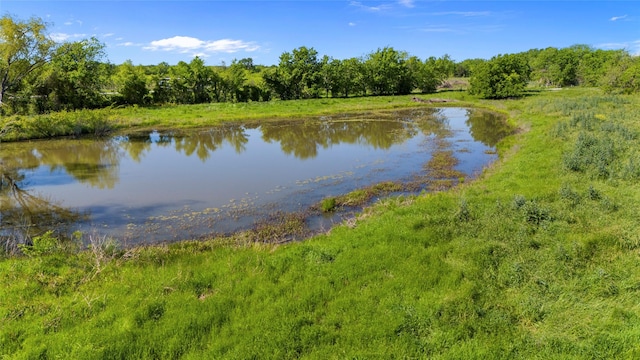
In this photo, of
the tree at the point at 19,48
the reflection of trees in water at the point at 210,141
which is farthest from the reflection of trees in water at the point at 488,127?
the tree at the point at 19,48

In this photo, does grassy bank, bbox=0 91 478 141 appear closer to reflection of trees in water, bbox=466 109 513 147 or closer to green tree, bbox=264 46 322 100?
green tree, bbox=264 46 322 100

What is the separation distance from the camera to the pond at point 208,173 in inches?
515

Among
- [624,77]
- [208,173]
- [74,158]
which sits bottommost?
[208,173]

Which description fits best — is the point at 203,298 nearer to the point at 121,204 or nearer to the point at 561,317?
the point at 561,317

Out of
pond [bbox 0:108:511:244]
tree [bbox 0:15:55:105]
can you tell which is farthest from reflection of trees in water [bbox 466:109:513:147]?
tree [bbox 0:15:55:105]

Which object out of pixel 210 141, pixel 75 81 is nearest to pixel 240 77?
pixel 75 81

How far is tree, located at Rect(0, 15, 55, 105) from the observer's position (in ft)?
68.2

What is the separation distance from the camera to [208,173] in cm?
1953

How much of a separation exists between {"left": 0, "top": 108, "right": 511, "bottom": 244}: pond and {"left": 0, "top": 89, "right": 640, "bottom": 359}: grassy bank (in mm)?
3300

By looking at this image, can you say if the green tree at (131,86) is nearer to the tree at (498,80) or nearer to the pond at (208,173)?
the pond at (208,173)

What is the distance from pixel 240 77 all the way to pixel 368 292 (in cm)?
5893

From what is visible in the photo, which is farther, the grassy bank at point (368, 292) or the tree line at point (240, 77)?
the tree line at point (240, 77)

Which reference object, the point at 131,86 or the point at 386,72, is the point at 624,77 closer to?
the point at 386,72

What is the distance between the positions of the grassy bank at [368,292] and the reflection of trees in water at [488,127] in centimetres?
1794
